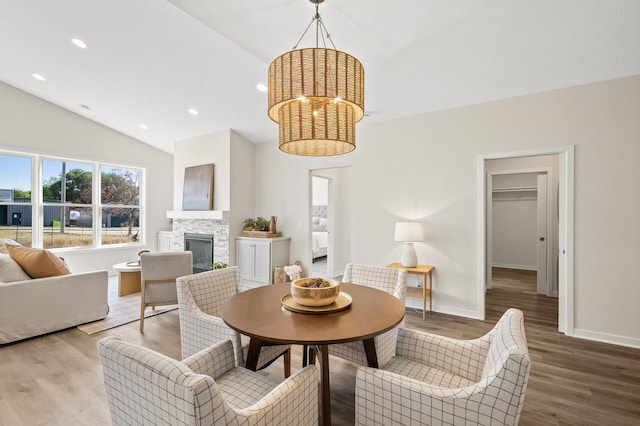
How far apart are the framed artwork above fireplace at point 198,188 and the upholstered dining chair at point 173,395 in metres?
4.59

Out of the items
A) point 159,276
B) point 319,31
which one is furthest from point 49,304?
point 319,31

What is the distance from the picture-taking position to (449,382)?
1.51 metres

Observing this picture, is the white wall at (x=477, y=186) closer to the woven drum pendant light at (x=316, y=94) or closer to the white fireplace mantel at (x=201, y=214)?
the white fireplace mantel at (x=201, y=214)

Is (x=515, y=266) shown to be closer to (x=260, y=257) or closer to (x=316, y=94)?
(x=260, y=257)

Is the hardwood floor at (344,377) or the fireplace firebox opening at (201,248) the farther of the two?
the fireplace firebox opening at (201,248)

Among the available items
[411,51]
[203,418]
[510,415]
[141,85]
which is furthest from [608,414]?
[141,85]

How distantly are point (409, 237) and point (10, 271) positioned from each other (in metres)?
4.29

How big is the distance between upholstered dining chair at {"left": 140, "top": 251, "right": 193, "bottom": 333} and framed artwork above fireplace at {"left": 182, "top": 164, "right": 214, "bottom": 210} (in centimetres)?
216

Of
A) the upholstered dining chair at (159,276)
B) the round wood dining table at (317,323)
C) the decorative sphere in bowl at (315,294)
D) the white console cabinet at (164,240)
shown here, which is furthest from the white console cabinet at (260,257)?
the decorative sphere in bowl at (315,294)

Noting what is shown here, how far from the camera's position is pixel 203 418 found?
0.87 m

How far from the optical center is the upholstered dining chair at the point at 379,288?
1.96 meters

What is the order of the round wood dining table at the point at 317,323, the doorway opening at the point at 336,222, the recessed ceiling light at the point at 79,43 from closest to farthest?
the round wood dining table at the point at 317,323
the recessed ceiling light at the point at 79,43
the doorway opening at the point at 336,222

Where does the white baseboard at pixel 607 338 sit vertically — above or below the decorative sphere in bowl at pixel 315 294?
below

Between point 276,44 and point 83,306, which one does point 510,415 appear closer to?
point 276,44
